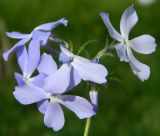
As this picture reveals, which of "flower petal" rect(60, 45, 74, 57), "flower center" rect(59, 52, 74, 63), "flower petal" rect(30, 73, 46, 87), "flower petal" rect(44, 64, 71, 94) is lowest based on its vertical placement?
"flower petal" rect(30, 73, 46, 87)

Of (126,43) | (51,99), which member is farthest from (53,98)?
(126,43)

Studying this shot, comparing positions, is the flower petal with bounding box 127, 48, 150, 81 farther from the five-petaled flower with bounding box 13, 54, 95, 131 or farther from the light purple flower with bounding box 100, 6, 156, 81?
the five-petaled flower with bounding box 13, 54, 95, 131

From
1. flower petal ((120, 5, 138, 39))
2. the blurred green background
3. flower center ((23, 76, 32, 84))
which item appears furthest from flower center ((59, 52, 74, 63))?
the blurred green background

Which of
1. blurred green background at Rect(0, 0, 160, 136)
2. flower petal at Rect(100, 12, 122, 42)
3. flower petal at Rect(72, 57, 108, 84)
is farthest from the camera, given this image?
A: blurred green background at Rect(0, 0, 160, 136)

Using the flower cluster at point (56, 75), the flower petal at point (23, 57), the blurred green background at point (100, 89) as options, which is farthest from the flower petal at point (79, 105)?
the blurred green background at point (100, 89)

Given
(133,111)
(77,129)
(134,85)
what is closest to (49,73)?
(77,129)

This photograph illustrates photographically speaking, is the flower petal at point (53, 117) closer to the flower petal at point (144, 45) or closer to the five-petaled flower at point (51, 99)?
the five-petaled flower at point (51, 99)

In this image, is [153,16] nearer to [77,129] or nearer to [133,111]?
[133,111]
